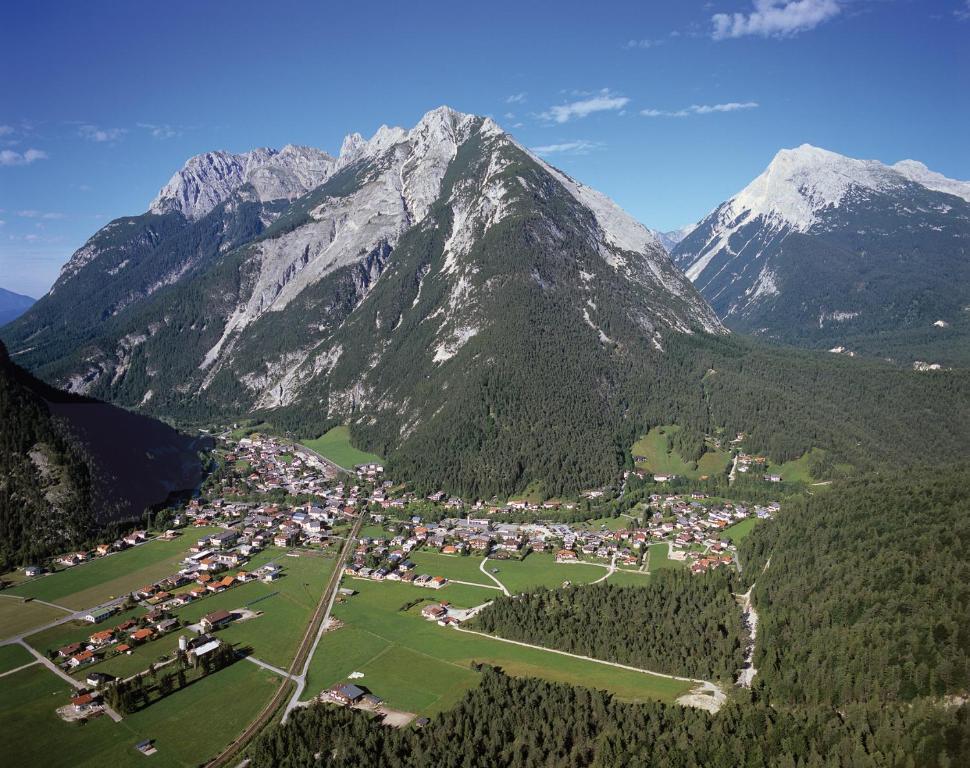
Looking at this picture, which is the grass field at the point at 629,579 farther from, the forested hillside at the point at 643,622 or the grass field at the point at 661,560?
the forested hillside at the point at 643,622

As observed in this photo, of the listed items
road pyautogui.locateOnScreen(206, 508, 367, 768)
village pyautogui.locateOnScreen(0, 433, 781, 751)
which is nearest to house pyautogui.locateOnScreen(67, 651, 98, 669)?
village pyautogui.locateOnScreen(0, 433, 781, 751)

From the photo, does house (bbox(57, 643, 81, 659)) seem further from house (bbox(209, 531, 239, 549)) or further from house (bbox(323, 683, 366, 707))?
house (bbox(209, 531, 239, 549))

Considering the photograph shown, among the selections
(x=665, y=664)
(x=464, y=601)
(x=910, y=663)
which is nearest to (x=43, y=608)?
(x=464, y=601)

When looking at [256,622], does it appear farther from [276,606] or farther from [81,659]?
[81,659]

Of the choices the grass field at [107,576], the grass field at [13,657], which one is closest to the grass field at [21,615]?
the grass field at [107,576]

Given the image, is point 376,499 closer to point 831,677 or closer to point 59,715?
point 59,715

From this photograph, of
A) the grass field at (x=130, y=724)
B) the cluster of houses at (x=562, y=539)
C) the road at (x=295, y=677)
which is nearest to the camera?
the grass field at (x=130, y=724)

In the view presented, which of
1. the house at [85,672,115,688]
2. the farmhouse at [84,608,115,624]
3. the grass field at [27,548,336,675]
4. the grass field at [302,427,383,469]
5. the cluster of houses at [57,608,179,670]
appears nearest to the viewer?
the house at [85,672,115,688]
